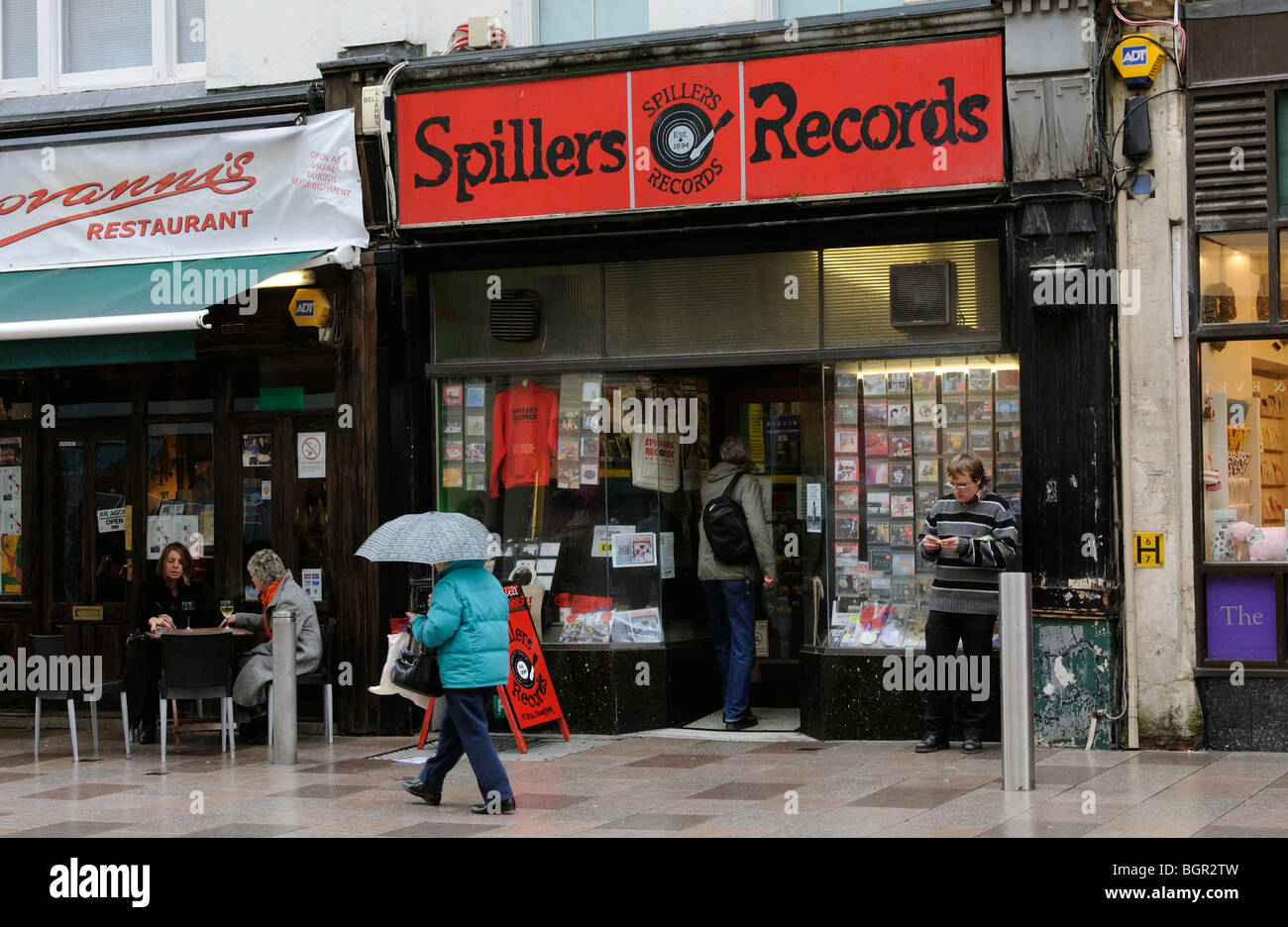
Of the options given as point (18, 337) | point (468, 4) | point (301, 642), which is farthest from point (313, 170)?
point (301, 642)

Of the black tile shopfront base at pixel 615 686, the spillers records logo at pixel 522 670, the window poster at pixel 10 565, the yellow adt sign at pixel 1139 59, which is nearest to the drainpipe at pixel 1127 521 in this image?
the yellow adt sign at pixel 1139 59

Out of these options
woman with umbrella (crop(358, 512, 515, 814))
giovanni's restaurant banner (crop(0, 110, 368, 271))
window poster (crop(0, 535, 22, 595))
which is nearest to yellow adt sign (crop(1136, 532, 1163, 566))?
woman with umbrella (crop(358, 512, 515, 814))

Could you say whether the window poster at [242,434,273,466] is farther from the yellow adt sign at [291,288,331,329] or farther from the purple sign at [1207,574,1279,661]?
the purple sign at [1207,574,1279,661]

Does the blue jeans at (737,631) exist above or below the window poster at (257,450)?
below

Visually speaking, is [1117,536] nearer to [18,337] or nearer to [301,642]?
[301,642]

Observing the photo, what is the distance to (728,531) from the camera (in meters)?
11.2

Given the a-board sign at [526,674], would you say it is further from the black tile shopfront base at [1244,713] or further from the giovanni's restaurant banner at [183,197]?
the black tile shopfront base at [1244,713]

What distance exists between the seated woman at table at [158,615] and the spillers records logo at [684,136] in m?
4.70

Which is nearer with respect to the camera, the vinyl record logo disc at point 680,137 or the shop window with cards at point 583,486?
the vinyl record logo disc at point 680,137

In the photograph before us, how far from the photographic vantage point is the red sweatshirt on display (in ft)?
38.5

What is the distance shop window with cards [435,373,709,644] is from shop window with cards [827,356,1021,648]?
4.55ft

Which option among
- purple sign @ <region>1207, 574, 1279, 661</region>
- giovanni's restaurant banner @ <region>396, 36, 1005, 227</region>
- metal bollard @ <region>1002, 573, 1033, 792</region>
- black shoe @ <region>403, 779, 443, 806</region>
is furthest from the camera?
giovanni's restaurant banner @ <region>396, 36, 1005, 227</region>

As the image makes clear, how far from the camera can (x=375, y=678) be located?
37.9 ft

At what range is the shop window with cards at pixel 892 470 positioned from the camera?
421 inches
